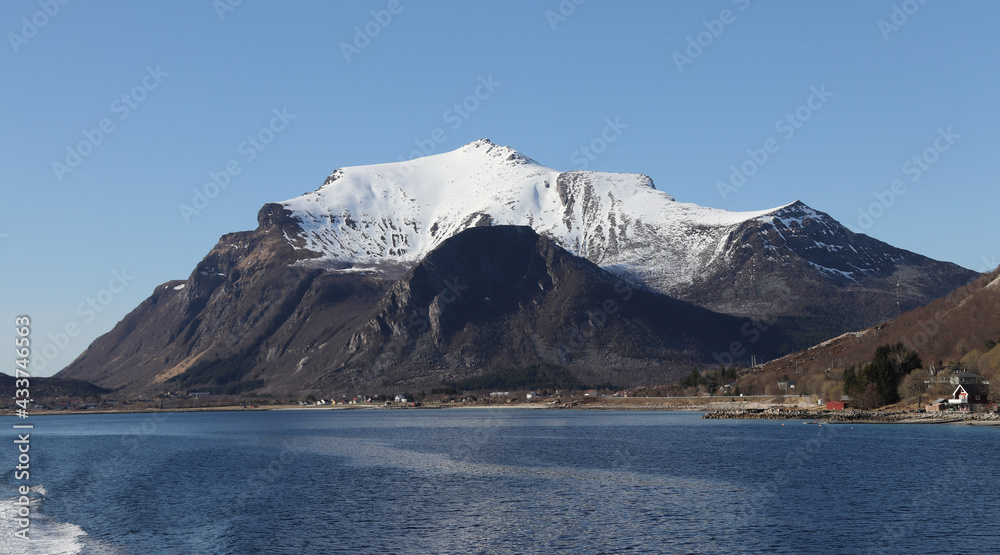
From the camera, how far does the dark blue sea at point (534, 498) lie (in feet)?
200

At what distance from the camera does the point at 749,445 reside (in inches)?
5108

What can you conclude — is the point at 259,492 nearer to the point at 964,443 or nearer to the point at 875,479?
the point at 875,479

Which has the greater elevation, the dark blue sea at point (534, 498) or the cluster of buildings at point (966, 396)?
the cluster of buildings at point (966, 396)

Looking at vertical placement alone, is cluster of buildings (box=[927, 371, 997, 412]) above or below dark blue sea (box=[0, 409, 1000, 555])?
above

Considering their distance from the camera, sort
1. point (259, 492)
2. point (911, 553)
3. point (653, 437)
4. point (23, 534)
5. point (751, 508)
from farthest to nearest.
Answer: point (653, 437) → point (259, 492) → point (751, 508) → point (23, 534) → point (911, 553)

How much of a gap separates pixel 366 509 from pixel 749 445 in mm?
71654

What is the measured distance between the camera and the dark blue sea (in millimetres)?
60844

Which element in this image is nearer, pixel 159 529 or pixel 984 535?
pixel 984 535

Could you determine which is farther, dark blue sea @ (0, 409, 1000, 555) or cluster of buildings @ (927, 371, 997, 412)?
cluster of buildings @ (927, 371, 997, 412)

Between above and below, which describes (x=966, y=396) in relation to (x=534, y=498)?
above

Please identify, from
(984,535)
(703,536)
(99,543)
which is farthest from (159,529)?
(984,535)

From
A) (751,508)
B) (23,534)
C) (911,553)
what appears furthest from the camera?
(751,508)

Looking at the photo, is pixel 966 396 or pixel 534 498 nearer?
A: pixel 534 498

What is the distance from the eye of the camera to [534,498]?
79.6 m
